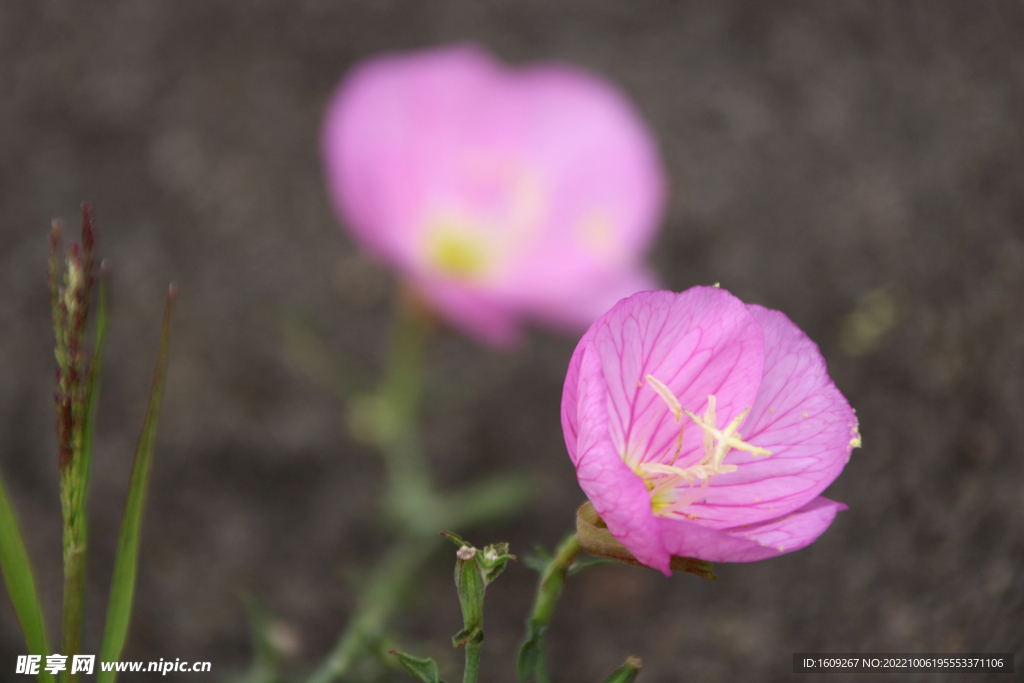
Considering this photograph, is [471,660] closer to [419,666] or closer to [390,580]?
[419,666]

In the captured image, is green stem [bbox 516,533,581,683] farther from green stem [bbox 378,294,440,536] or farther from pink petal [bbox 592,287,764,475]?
green stem [bbox 378,294,440,536]

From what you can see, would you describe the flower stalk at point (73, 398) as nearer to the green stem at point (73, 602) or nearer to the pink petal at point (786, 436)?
the green stem at point (73, 602)

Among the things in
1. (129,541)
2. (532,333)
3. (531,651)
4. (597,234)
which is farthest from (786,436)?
(532,333)

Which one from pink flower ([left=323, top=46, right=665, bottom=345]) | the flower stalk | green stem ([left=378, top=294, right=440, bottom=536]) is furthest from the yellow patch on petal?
the flower stalk

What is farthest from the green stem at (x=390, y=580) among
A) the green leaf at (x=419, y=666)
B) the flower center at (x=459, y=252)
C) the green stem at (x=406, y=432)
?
the flower center at (x=459, y=252)

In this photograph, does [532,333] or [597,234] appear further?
[532,333]

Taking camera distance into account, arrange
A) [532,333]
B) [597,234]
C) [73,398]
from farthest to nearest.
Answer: [532,333]
[597,234]
[73,398]

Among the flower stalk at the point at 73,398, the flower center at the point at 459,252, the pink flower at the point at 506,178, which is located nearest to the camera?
the flower stalk at the point at 73,398
